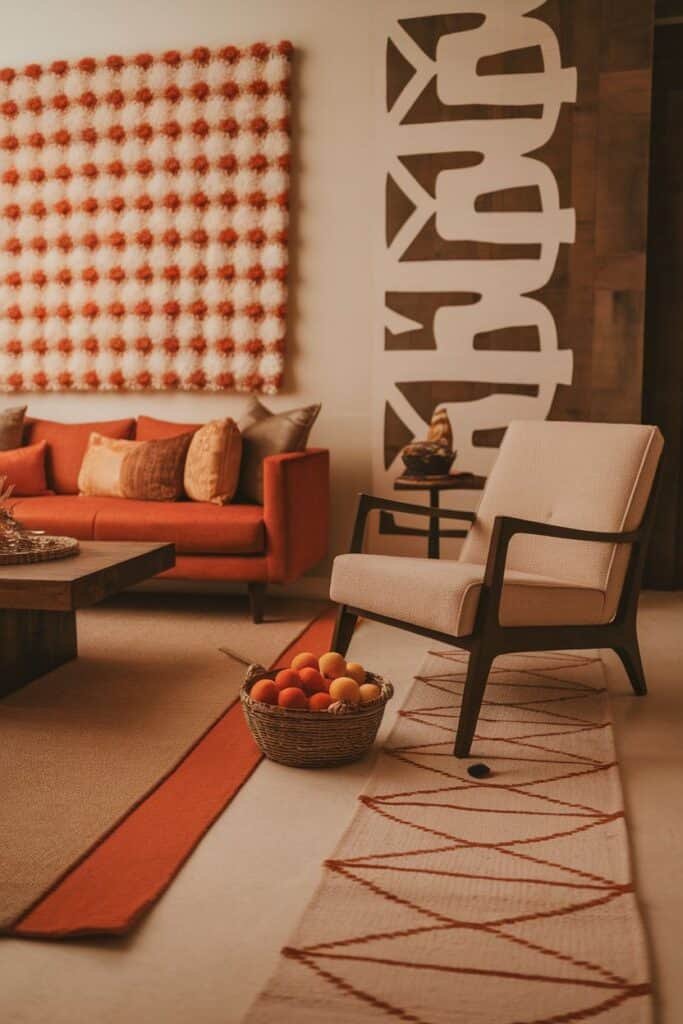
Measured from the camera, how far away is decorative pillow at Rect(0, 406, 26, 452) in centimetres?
480

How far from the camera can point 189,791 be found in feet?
7.73

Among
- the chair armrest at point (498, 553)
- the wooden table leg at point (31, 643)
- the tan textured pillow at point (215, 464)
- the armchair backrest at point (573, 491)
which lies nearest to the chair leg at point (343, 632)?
the armchair backrest at point (573, 491)

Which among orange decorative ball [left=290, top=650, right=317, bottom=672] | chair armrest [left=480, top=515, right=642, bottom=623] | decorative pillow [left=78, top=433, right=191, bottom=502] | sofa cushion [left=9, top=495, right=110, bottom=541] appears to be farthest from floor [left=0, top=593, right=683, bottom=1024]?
decorative pillow [left=78, top=433, right=191, bottom=502]

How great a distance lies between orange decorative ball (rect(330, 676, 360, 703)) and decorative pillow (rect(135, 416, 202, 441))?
2.37m

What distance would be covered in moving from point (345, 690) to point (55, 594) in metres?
0.95

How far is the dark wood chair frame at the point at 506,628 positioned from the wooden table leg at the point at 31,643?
975mm

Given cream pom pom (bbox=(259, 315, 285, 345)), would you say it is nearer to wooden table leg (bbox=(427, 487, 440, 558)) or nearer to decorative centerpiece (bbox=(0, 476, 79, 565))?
wooden table leg (bbox=(427, 487, 440, 558))

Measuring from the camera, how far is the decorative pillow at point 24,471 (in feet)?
15.3

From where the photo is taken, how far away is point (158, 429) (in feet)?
15.6

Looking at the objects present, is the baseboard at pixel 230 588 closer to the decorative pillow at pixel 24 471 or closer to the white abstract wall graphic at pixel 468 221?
the decorative pillow at pixel 24 471

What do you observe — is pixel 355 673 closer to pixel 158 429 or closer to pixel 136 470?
pixel 136 470

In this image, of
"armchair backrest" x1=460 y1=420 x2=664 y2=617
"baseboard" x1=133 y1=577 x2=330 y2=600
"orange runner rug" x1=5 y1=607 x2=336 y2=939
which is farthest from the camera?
"baseboard" x1=133 y1=577 x2=330 y2=600

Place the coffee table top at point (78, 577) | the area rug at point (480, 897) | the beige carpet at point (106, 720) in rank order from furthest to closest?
the coffee table top at point (78, 577)
the beige carpet at point (106, 720)
the area rug at point (480, 897)

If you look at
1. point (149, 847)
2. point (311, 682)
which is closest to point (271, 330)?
point (311, 682)
